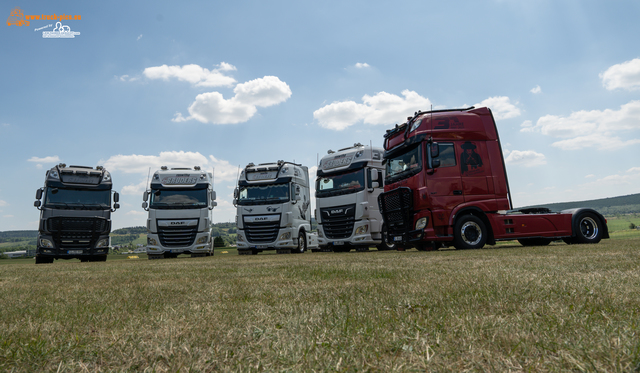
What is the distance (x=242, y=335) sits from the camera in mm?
1783

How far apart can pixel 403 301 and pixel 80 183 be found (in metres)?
15.9

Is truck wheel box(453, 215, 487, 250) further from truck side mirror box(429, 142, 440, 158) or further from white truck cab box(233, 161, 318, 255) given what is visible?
white truck cab box(233, 161, 318, 255)

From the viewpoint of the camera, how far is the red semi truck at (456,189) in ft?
33.5

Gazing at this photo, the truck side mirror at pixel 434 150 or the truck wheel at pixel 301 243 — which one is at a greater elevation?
the truck side mirror at pixel 434 150

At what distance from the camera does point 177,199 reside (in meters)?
16.3

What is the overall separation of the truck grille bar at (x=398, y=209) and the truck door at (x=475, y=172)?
1.52m

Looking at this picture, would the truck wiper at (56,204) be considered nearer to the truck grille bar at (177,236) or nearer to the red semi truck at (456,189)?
the truck grille bar at (177,236)

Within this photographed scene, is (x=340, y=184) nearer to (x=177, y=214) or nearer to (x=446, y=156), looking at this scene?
(x=446, y=156)

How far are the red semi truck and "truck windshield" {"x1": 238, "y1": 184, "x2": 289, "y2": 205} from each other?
6137 mm

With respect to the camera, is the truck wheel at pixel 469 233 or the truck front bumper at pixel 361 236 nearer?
the truck wheel at pixel 469 233

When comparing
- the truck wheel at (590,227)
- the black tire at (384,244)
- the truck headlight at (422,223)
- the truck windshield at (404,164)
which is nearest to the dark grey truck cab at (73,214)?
the black tire at (384,244)

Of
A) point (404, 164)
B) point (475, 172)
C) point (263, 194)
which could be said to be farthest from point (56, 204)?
point (475, 172)

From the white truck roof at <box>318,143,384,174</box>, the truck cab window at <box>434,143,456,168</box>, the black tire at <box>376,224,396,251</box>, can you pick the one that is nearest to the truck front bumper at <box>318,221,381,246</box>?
the black tire at <box>376,224,396,251</box>

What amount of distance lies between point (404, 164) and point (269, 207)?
6927mm
